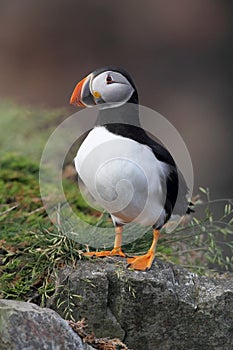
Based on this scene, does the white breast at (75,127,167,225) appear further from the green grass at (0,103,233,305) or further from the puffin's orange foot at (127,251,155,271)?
the green grass at (0,103,233,305)

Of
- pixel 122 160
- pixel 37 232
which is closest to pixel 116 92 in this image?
pixel 122 160

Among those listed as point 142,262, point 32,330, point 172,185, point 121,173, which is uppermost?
point 121,173

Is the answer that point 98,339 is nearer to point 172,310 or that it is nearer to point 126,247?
point 172,310

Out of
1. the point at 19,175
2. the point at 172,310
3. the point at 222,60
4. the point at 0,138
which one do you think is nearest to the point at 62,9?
the point at 222,60

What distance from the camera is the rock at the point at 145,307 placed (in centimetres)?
299

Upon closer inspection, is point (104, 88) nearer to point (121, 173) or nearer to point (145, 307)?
point (121, 173)

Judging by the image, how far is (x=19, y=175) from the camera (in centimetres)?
487

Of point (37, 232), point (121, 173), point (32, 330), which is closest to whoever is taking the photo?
point (32, 330)

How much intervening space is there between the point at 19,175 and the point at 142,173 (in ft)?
6.56

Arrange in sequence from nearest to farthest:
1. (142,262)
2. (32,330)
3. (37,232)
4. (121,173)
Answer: (32,330), (121,173), (142,262), (37,232)

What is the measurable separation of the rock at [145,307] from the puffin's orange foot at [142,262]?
0.03 m

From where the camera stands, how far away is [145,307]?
3029 millimetres

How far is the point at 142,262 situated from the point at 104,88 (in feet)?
2.24

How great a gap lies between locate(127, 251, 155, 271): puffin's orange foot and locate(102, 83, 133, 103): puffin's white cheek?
61cm
